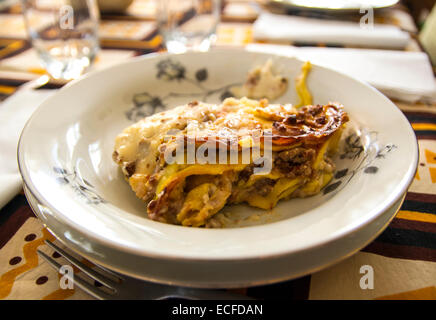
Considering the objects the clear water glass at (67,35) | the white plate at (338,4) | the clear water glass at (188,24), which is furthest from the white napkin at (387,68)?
the clear water glass at (67,35)

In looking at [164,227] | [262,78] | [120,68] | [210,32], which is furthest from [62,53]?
[164,227]

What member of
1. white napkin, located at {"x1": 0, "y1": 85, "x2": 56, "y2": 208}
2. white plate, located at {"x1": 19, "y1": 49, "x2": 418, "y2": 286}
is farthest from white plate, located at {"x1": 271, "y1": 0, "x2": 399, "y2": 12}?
white napkin, located at {"x1": 0, "y1": 85, "x2": 56, "y2": 208}

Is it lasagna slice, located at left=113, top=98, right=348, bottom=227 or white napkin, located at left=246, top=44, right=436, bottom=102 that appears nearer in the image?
lasagna slice, located at left=113, top=98, right=348, bottom=227

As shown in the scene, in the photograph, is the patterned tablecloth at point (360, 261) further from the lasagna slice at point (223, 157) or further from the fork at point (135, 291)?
the lasagna slice at point (223, 157)

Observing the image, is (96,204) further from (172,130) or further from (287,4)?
(287,4)

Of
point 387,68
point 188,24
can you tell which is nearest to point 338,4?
point 387,68

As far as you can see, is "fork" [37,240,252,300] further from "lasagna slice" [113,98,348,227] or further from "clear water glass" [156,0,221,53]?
"clear water glass" [156,0,221,53]

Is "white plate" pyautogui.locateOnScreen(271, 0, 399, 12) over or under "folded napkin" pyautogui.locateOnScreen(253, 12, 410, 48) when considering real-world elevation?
over
